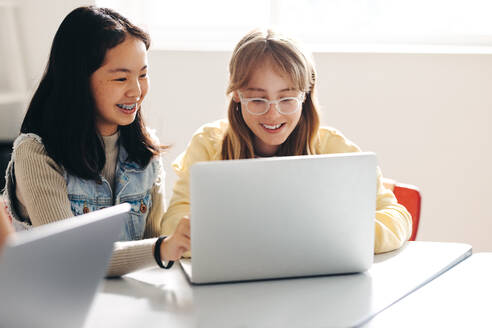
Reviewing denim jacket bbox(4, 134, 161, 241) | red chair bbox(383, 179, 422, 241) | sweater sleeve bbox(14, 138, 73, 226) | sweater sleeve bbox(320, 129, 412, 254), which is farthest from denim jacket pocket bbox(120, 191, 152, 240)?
red chair bbox(383, 179, 422, 241)

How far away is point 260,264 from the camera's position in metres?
1.33

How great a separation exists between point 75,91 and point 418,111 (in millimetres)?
1930

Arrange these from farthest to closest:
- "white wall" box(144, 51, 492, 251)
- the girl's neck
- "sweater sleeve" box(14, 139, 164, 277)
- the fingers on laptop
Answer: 1. "white wall" box(144, 51, 492, 251)
2. the girl's neck
3. "sweater sleeve" box(14, 139, 164, 277)
4. the fingers on laptop

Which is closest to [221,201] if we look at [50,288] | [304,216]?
[304,216]

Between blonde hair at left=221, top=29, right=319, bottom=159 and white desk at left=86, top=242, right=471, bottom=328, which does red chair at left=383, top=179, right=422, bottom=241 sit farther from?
white desk at left=86, top=242, right=471, bottom=328

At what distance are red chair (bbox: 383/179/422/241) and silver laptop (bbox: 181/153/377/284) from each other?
2.20 ft

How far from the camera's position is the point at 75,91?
1695 millimetres

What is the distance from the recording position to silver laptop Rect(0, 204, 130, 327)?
A: 0.82 m

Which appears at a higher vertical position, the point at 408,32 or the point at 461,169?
the point at 408,32

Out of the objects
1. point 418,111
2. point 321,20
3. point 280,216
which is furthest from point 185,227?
point 321,20

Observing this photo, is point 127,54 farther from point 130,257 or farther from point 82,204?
point 130,257

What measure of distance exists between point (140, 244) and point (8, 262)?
2.14 ft

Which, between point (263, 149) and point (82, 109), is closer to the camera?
point (82, 109)

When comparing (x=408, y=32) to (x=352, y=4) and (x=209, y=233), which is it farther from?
(x=209, y=233)
